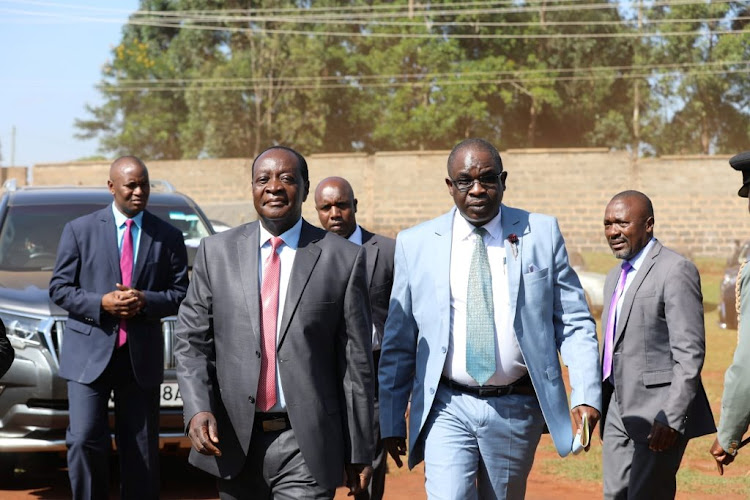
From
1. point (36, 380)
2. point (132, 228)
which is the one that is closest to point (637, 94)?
point (36, 380)

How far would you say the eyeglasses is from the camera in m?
5.20

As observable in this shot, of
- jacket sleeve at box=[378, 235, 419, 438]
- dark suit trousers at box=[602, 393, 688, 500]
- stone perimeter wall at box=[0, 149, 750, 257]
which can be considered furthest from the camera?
stone perimeter wall at box=[0, 149, 750, 257]

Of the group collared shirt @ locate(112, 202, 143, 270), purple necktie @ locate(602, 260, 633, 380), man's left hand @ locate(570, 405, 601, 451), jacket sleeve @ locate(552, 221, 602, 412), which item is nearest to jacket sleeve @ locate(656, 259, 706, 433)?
purple necktie @ locate(602, 260, 633, 380)

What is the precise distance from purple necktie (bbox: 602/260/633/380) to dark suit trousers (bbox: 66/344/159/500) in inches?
104

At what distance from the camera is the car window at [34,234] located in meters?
9.12

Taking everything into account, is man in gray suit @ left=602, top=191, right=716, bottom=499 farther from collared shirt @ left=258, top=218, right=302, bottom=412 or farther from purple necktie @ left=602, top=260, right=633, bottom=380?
collared shirt @ left=258, top=218, right=302, bottom=412

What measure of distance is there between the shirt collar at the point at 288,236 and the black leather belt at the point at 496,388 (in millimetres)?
923

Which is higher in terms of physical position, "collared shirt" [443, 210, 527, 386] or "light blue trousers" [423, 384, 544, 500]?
"collared shirt" [443, 210, 527, 386]

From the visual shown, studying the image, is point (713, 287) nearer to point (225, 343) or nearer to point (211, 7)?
point (225, 343)

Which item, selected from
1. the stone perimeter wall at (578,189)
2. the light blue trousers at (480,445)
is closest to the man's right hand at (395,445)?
the light blue trousers at (480,445)

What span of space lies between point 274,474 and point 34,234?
5314 millimetres

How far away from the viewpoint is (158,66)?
61344 millimetres

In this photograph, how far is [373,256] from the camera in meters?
7.05

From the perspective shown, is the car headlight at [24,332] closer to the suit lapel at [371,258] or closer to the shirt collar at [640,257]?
the suit lapel at [371,258]
